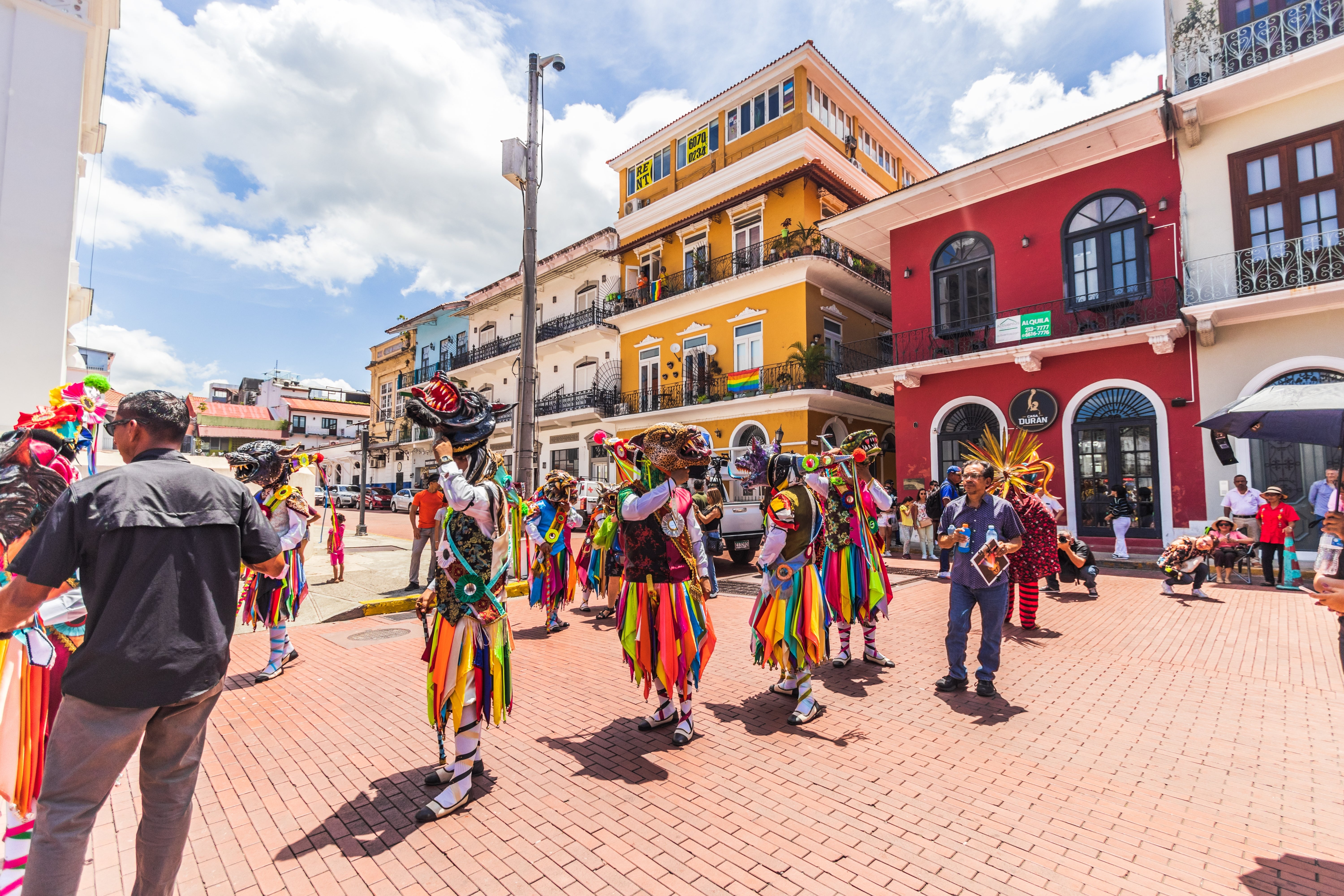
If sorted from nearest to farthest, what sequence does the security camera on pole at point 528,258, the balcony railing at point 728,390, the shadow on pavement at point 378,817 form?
1. the shadow on pavement at point 378,817
2. the security camera on pole at point 528,258
3. the balcony railing at point 728,390

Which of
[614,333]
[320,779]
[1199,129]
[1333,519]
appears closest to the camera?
[1333,519]

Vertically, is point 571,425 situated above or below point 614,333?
below

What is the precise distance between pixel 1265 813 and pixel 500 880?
12.6 feet

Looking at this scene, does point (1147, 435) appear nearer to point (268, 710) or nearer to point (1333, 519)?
point (1333, 519)

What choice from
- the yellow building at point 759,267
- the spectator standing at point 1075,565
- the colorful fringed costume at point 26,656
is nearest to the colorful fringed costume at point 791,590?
the colorful fringed costume at point 26,656

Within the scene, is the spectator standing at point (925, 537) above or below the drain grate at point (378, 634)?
above

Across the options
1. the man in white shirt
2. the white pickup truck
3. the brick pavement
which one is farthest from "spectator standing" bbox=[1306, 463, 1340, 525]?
the white pickup truck

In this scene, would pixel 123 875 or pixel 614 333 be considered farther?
pixel 614 333

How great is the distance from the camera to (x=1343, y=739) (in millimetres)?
4148

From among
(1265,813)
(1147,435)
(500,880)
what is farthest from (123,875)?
(1147,435)

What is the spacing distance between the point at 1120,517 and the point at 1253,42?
9684mm

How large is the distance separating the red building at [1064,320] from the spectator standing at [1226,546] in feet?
9.31

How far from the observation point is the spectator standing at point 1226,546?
9805 millimetres

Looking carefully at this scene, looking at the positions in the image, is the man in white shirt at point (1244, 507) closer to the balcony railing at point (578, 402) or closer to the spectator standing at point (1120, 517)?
the spectator standing at point (1120, 517)
